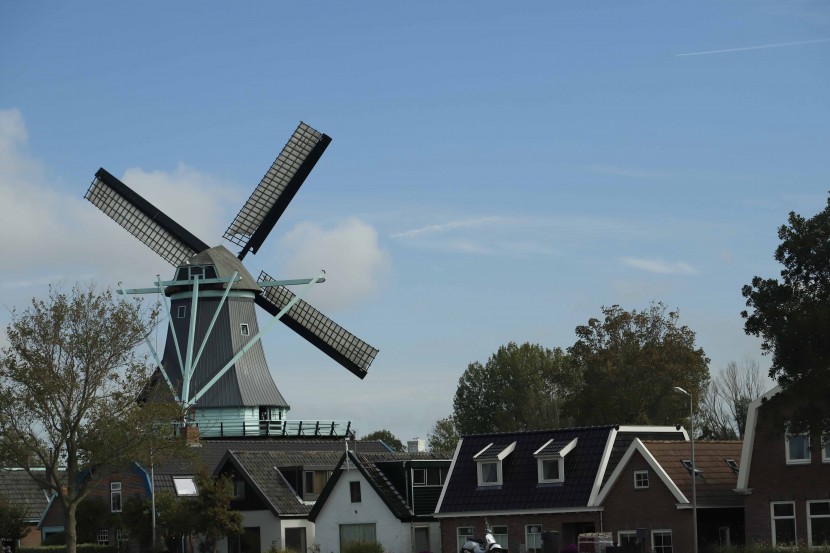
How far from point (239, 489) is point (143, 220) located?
2455 centimetres

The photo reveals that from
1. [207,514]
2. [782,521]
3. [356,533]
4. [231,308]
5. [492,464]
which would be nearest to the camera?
[782,521]

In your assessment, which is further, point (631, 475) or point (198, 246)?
point (198, 246)

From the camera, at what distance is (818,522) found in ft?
160

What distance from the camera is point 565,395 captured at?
367ft

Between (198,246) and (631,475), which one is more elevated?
(198,246)

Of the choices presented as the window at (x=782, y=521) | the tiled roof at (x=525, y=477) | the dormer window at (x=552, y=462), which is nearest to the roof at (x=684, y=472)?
the tiled roof at (x=525, y=477)

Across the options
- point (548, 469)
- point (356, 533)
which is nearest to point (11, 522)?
point (356, 533)

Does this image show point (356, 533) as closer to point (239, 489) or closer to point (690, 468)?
point (239, 489)

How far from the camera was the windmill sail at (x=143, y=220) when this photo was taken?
271 ft

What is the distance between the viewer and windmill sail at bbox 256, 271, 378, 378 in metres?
83.5

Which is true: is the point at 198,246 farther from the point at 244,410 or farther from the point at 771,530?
the point at 771,530

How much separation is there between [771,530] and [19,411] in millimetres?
29764

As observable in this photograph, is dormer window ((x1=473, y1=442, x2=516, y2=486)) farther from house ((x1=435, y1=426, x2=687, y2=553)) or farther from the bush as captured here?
the bush

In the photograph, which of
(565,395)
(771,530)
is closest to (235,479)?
(771,530)
